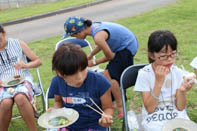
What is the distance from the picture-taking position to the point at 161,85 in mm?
2014

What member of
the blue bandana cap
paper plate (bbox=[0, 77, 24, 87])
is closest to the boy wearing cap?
the blue bandana cap

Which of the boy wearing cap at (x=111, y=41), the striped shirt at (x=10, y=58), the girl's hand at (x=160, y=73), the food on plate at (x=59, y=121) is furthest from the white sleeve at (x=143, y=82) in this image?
the striped shirt at (x=10, y=58)

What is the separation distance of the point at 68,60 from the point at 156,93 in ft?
2.56

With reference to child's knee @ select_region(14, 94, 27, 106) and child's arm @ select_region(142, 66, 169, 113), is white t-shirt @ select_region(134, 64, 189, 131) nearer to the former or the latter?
child's arm @ select_region(142, 66, 169, 113)

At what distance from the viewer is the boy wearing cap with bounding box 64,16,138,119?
9.78 feet

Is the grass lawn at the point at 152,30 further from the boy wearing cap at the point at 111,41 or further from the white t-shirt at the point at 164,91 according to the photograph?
the white t-shirt at the point at 164,91

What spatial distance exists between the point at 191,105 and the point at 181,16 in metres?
5.34

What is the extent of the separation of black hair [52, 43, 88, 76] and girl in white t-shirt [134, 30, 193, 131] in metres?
0.57

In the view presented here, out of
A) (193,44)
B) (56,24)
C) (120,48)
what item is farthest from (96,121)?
(56,24)

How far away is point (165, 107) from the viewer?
6.85ft

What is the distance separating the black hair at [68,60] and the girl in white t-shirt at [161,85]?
1.88 feet

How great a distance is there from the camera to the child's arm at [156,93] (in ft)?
6.35

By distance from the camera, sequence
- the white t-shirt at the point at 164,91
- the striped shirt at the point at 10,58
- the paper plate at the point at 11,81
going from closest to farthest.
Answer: the white t-shirt at the point at 164,91, the paper plate at the point at 11,81, the striped shirt at the point at 10,58

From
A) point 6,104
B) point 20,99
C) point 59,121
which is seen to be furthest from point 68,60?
point 6,104
